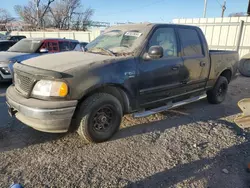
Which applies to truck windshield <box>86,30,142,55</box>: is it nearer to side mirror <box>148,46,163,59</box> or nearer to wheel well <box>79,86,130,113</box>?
side mirror <box>148,46,163,59</box>

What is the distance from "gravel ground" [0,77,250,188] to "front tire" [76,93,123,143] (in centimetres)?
18

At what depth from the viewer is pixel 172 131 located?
144 inches

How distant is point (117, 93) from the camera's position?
3205 millimetres

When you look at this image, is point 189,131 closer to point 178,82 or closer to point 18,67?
point 178,82

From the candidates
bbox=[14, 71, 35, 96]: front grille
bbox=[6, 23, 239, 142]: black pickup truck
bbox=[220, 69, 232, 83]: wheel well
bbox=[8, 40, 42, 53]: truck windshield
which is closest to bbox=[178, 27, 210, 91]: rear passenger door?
bbox=[6, 23, 239, 142]: black pickup truck

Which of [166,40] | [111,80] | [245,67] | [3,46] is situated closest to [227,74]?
[166,40]

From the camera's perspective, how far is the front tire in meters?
2.86

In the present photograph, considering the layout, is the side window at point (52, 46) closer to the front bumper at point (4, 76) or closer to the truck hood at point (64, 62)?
the front bumper at point (4, 76)

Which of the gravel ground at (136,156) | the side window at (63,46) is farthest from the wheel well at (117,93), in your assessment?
the side window at (63,46)

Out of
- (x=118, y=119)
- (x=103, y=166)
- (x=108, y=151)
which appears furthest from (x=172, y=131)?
(x=103, y=166)

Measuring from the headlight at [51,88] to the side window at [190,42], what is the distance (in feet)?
8.33

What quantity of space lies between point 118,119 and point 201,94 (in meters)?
2.46

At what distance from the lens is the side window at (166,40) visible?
3601mm

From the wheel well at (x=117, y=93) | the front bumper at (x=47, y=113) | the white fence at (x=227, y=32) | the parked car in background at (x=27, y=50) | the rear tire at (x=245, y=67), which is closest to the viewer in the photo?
the front bumper at (x=47, y=113)
